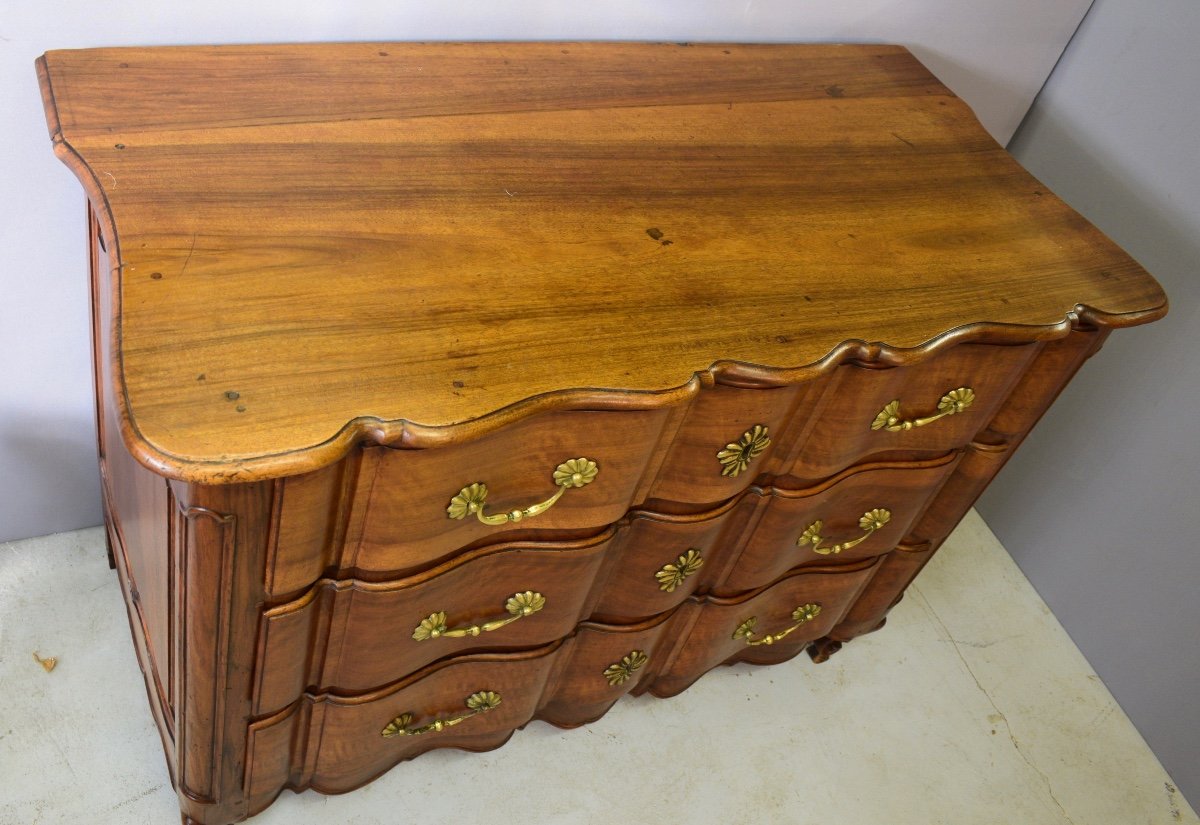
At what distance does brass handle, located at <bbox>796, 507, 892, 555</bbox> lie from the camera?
153cm

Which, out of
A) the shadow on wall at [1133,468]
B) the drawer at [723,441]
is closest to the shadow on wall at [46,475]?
the drawer at [723,441]

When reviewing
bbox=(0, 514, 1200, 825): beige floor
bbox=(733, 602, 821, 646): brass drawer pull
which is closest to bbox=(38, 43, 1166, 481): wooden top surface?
bbox=(733, 602, 821, 646): brass drawer pull

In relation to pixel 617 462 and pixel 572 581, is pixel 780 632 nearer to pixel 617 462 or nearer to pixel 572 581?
pixel 572 581

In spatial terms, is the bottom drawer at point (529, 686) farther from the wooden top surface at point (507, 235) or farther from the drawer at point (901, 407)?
the wooden top surface at point (507, 235)

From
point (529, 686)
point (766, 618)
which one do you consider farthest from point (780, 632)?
point (529, 686)

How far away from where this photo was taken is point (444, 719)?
1487mm

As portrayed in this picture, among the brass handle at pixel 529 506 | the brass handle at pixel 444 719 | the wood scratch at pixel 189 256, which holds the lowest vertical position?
the brass handle at pixel 444 719

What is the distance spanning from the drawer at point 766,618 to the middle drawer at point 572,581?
3 cm

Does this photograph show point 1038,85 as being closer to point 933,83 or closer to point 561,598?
point 933,83

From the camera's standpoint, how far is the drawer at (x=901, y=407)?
1.29 meters

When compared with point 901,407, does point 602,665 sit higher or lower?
lower

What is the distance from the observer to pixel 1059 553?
2164 millimetres

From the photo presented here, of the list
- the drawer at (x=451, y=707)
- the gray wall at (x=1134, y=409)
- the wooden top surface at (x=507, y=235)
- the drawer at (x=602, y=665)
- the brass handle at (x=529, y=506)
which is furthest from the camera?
the gray wall at (x=1134, y=409)

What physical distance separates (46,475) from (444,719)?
0.74 m
